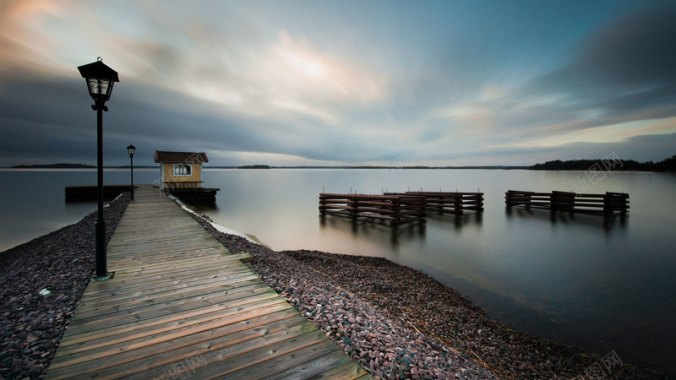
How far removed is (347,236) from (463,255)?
6.43 metres

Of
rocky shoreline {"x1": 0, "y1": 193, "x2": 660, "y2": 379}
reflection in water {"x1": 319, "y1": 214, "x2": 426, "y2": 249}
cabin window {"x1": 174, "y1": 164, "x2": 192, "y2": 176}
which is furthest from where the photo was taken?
cabin window {"x1": 174, "y1": 164, "x2": 192, "y2": 176}

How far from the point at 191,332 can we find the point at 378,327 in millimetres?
2393

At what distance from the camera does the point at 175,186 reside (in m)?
33.3

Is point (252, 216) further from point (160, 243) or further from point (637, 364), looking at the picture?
point (637, 364)

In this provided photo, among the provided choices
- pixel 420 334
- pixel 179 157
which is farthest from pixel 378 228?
pixel 179 157

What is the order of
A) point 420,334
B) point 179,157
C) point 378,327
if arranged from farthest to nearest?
point 179,157, point 420,334, point 378,327

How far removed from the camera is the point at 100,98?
16.9 ft

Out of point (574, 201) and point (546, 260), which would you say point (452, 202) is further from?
point (546, 260)

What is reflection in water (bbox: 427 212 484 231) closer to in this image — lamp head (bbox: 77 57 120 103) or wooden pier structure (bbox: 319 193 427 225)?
wooden pier structure (bbox: 319 193 427 225)

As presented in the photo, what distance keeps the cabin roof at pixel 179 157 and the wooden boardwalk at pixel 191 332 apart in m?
32.1

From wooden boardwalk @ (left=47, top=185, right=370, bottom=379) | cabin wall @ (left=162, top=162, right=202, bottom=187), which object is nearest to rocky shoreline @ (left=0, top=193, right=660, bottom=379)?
wooden boardwalk @ (left=47, top=185, right=370, bottom=379)

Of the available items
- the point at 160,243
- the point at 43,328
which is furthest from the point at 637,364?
the point at 160,243

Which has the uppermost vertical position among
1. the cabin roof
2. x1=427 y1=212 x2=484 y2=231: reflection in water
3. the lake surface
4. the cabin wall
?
the cabin roof

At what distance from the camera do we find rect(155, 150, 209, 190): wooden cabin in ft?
106
